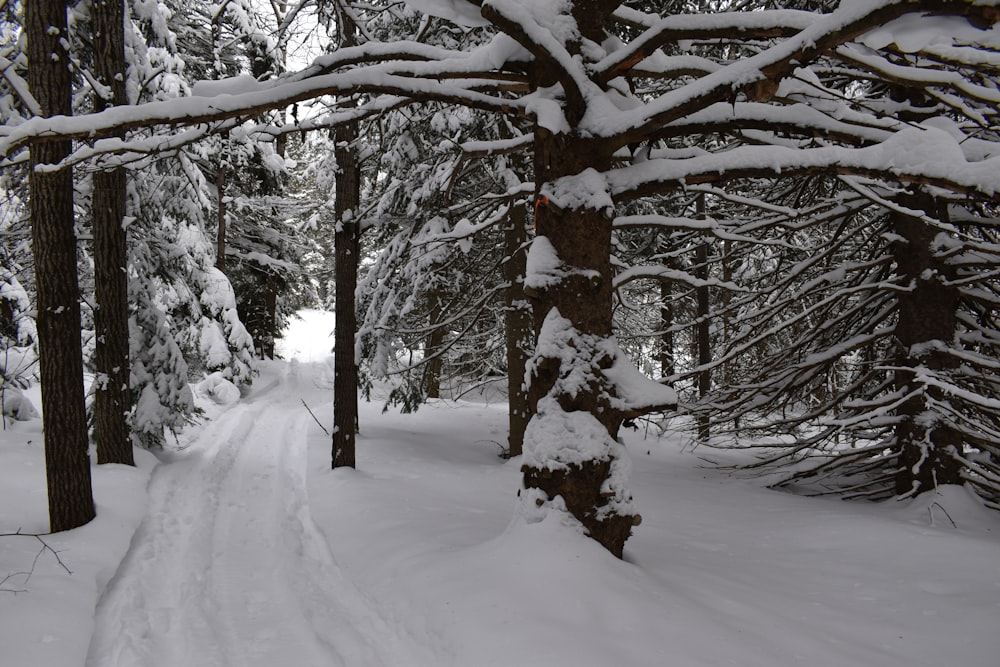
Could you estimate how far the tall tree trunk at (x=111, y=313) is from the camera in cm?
920

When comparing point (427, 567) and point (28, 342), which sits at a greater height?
point (28, 342)

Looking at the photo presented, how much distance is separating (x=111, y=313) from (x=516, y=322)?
670 centimetres

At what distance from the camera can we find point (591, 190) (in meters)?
4.36

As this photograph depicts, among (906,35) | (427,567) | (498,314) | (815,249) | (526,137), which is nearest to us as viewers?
(906,35)

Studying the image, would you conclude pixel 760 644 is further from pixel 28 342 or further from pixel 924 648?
pixel 28 342

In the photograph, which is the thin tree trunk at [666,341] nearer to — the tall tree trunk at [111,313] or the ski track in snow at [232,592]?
the ski track in snow at [232,592]

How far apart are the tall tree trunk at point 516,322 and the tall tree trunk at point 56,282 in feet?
20.9

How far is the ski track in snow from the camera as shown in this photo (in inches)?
165

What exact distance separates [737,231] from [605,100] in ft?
10.7

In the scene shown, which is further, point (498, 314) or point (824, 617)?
point (498, 314)

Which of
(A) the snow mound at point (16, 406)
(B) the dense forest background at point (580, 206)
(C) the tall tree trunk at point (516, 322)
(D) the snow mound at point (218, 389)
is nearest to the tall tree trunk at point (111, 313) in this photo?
(B) the dense forest background at point (580, 206)

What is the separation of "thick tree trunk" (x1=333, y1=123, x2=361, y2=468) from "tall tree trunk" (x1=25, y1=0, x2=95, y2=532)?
3641 millimetres

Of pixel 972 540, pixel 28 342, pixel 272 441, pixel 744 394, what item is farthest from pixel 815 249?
pixel 28 342

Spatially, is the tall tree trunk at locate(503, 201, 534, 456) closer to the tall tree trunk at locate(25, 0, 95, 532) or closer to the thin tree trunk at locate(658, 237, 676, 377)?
the thin tree trunk at locate(658, 237, 676, 377)
